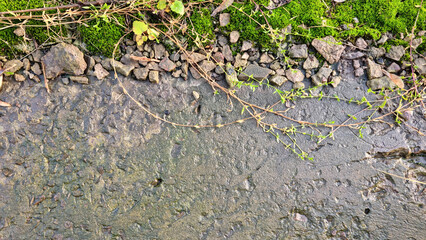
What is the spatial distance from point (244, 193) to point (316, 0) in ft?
4.63

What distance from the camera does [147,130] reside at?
222 centimetres

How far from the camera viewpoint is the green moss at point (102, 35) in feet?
7.21

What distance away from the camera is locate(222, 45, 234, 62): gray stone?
2297 millimetres

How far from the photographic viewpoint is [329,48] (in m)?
2.31

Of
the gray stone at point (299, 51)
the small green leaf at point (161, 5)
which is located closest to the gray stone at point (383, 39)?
the gray stone at point (299, 51)

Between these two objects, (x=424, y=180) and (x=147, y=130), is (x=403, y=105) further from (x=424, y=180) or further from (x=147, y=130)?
(x=147, y=130)

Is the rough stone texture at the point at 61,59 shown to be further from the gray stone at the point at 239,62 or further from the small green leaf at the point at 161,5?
the gray stone at the point at 239,62

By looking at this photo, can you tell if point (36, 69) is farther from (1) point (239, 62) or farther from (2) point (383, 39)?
(2) point (383, 39)

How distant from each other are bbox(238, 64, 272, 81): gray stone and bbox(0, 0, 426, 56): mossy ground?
Answer: 0.51 feet

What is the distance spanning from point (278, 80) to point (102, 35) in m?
1.21

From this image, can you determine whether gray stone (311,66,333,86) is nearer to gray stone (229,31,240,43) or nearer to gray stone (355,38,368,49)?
gray stone (355,38,368,49)

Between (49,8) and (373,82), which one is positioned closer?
(49,8)

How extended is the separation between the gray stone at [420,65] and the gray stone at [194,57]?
1.48 m

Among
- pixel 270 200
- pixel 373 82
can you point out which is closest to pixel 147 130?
pixel 270 200
